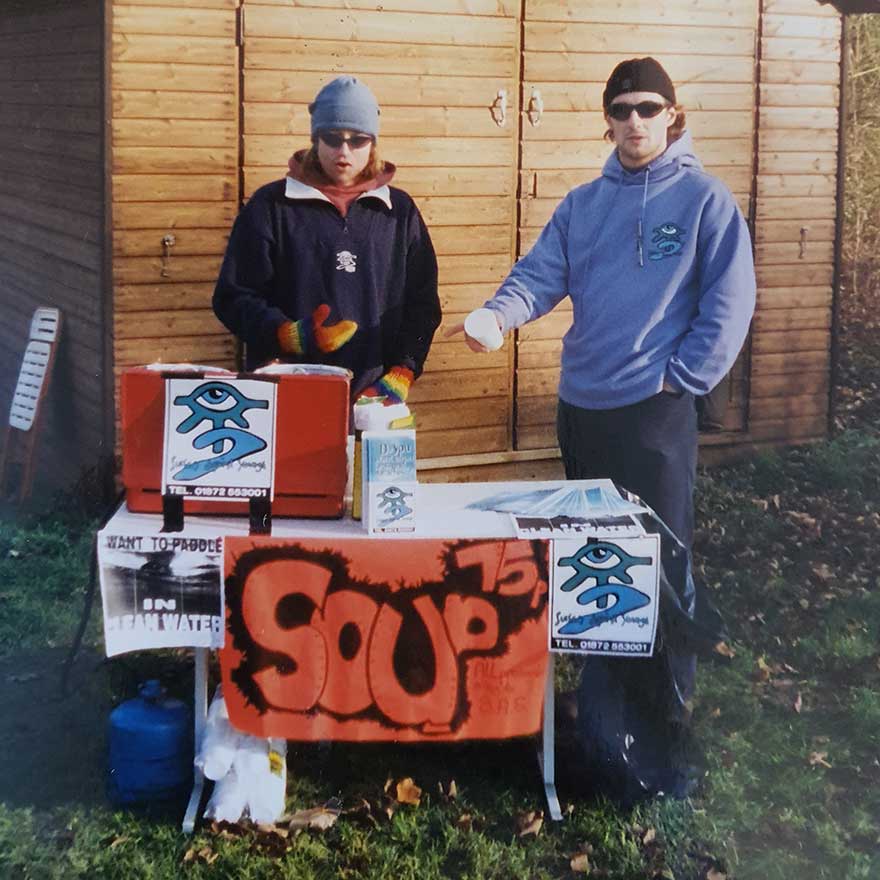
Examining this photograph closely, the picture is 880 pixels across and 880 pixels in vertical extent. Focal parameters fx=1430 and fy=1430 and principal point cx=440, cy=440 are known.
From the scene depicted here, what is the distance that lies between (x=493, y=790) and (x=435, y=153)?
3.67 m

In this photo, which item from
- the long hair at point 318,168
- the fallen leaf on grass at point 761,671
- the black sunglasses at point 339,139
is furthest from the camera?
the fallen leaf on grass at point 761,671

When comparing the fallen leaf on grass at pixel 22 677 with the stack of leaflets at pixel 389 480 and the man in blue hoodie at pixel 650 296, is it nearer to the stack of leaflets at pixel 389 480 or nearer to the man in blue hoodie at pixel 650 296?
the stack of leaflets at pixel 389 480

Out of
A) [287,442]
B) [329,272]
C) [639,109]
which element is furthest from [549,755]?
[639,109]

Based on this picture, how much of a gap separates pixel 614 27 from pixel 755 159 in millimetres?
1197

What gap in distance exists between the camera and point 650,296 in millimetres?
4316

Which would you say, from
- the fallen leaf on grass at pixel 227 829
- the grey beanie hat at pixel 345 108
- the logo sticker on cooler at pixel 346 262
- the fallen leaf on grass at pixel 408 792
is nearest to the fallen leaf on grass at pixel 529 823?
the fallen leaf on grass at pixel 408 792

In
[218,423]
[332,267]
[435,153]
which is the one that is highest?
[435,153]

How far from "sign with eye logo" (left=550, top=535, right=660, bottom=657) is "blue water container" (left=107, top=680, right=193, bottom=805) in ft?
3.75

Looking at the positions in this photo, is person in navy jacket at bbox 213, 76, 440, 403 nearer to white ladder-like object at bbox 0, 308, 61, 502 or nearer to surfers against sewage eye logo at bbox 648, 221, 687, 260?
surfers against sewage eye logo at bbox 648, 221, 687, 260

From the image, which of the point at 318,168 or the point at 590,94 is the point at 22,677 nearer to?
the point at 318,168

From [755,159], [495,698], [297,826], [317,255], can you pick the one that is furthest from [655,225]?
[755,159]

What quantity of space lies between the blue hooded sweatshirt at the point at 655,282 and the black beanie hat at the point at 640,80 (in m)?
0.17

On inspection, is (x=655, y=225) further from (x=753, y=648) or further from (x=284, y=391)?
(x=753, y=648)

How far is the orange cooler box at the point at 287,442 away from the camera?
12.8 feet
